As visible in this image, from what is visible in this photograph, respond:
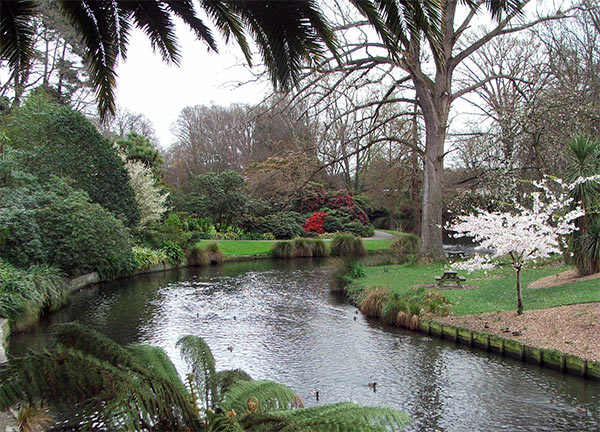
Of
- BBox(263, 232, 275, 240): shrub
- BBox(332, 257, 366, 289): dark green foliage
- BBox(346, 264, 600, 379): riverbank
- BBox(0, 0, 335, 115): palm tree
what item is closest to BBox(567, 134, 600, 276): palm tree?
BBox(346, 264, 600, 379): riverbank

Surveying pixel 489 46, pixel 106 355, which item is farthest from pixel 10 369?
pixel 489 46

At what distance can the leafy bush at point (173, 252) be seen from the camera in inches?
829

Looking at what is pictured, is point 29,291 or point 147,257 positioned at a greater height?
point 147,257

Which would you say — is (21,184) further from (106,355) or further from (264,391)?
(264,391)

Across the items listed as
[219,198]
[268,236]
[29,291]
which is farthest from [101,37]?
[268,236]

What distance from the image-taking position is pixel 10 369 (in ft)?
12.1

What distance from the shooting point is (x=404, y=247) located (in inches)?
801

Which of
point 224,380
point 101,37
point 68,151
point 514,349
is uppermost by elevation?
point 68,151

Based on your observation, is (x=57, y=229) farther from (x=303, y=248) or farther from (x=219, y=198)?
(x=219, y=198)

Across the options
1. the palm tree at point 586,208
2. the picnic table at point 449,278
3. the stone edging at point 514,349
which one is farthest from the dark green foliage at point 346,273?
the palm tree at point 586,208

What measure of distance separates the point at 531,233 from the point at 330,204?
26.3 m

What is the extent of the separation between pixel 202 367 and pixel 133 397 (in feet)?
4.99

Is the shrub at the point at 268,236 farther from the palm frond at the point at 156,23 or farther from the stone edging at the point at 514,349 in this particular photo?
the palm frond at the point at 156,23

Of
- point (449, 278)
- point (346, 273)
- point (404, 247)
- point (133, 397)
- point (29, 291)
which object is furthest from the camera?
point (404, 247)
